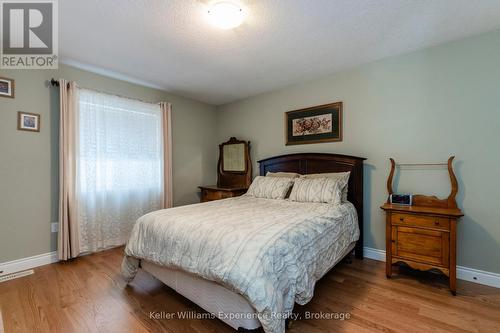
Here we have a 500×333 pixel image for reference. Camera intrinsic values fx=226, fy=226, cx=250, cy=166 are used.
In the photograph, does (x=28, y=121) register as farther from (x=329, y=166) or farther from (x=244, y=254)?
(x=329, y=166)

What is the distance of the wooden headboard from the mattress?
1954 millimetres

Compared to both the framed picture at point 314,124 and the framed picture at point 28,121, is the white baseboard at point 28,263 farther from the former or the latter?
the framed picture at point 314,124

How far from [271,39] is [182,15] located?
867mm

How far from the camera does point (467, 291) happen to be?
2.03 m

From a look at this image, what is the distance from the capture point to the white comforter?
4.34 ft

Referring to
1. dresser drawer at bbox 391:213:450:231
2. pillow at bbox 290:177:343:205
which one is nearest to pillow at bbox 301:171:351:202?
pillow at bbox 290:177:343:205

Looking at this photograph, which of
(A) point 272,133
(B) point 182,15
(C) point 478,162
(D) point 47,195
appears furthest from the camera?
(A) point 272,133

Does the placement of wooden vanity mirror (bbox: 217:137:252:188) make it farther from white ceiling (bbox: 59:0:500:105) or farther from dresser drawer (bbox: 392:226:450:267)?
dresser drawer (bbox: 392:226:450:267)

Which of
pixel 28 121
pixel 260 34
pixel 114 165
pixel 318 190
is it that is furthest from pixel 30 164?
pixel 318 190

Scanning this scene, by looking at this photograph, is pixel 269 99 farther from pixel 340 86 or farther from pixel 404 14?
pixel 404 14

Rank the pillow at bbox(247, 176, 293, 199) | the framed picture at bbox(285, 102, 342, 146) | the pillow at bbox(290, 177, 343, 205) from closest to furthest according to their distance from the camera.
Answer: the pillow at bbox(290, 177, 343, 205)
the pillow at bbox(247, 176, 293, 199)
the framed picture at bbox(285, 102, 342, 146)

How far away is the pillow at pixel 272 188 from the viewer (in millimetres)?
2923

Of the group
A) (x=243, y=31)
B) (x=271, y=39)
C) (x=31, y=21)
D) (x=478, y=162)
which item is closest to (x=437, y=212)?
(x=478, y=162)

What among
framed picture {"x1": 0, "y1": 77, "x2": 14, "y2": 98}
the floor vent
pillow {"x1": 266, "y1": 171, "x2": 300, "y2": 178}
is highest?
framed picture {"x1": 0, "y1": 77, "x2": 14, "y2": 98}
